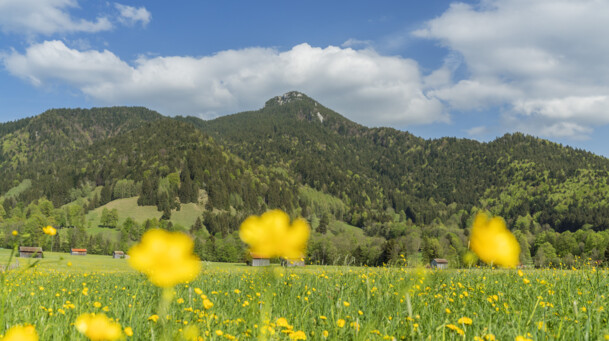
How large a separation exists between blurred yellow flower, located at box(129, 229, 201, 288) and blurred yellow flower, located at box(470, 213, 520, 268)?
3.35 meters

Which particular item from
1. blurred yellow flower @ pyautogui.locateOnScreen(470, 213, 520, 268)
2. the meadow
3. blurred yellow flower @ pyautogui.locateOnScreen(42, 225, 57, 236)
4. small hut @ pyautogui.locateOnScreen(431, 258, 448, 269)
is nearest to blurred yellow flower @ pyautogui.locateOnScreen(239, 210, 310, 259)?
the meadow

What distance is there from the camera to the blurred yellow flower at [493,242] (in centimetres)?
436

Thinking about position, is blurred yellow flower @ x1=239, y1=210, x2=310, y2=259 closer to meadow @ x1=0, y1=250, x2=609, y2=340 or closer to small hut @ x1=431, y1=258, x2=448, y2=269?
Answer: meadow @ x1=0, y1=250, x2=609, y2=340

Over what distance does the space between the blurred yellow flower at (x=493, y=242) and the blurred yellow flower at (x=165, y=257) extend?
3.35m

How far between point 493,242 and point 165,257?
3.59 metres

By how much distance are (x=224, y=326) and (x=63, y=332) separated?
180cm

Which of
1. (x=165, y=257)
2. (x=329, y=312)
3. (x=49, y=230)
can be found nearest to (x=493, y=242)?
(x=329, y=312)

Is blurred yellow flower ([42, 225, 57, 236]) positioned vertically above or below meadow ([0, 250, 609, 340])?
above

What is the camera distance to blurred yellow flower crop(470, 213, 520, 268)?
4363 millimetres

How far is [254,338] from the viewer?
156 inches

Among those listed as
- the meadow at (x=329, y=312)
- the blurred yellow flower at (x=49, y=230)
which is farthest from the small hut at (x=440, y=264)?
the blurred yellow flower at (x=49, y=230)

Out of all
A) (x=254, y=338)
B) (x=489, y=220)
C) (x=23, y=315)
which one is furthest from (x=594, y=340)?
(x=23, y=315)

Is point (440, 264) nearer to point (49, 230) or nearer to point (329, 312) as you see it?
point (329, 312)

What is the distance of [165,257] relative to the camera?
270 centimetres
